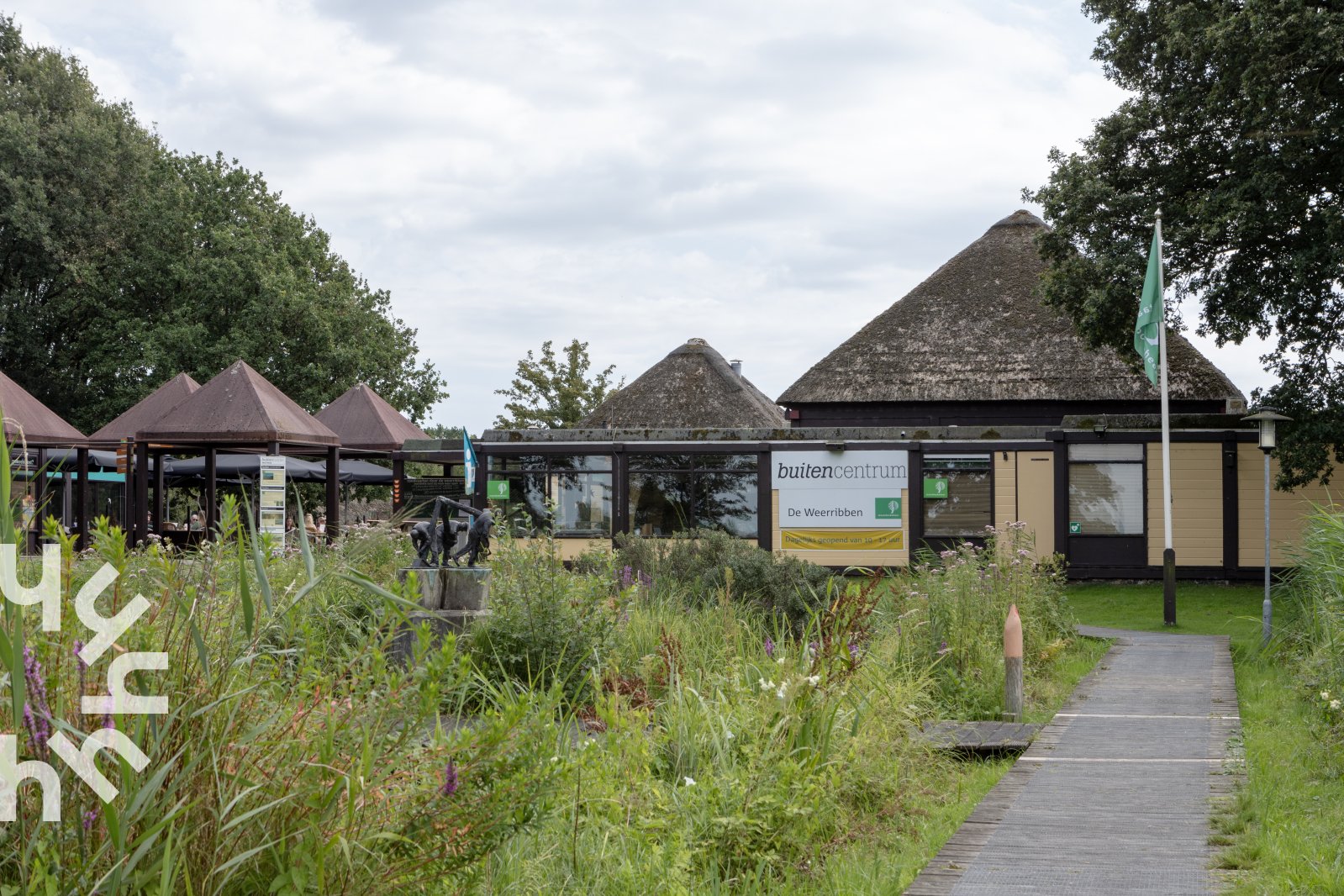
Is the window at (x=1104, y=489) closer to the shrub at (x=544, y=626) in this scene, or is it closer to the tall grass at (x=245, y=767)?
the shrub at (x=544, y=626)

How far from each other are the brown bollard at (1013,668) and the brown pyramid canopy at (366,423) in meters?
20.2

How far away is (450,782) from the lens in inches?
133

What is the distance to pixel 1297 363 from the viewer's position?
61.0ft

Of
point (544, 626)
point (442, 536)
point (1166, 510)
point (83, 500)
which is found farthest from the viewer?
point (83, 500)

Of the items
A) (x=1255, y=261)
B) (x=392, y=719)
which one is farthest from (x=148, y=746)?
(x=1255, y=261)

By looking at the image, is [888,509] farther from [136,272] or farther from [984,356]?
[136,272]

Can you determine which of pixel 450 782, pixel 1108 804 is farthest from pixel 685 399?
pixel 450 782

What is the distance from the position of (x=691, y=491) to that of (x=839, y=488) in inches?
95.2

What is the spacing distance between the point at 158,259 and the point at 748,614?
97.5ft

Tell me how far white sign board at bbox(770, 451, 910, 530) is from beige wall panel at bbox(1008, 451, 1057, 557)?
1.85 meters

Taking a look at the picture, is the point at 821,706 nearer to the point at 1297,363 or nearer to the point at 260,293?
the point at 1297,363

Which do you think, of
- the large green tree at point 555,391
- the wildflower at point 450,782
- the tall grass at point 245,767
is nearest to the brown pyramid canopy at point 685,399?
the large green tree at point 555,391

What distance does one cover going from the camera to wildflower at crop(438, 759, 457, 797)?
338 cm

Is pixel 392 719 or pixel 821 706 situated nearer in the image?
pixel 392 719
